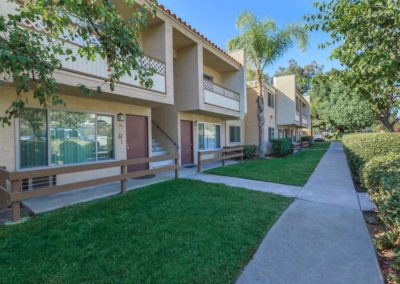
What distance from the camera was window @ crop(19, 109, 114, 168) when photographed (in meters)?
6.61

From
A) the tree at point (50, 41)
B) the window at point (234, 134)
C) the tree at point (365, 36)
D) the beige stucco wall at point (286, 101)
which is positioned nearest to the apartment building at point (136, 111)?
the window at point (234, 134)

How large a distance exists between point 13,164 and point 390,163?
9554 millimetres

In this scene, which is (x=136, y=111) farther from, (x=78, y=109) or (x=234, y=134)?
(x=234, y=134)

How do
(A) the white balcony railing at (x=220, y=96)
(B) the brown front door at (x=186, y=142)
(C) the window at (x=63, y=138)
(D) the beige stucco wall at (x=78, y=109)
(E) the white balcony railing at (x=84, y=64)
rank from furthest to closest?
(B) the brown front door at (x=186, y=142), (A) the white balcony railing at (x=220, y=96), (C) the window at (x=63, y=138), (D) the beige stucco wall at (x=78, y=109), (E) the white balcony railing at (x=84, y=64)

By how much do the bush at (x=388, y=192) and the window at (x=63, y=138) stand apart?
781 cm

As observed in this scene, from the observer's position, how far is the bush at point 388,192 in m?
3.52

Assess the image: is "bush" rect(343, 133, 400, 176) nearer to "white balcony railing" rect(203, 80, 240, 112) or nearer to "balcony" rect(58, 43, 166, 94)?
"white balcony railing" rect(203, 80, 240, 112)

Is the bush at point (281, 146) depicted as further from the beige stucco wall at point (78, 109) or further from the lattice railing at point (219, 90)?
the beige stucco wall at point (78, 109)

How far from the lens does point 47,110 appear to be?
22.6ft

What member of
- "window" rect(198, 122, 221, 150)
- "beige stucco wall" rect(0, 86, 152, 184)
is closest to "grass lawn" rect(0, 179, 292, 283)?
"beige stucco wall" rect(0, 86, 152, 184)

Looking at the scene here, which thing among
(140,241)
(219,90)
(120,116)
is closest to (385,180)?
(140,241)

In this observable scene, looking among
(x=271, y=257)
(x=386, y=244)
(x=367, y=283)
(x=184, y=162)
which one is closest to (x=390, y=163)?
(x=386, y=244)

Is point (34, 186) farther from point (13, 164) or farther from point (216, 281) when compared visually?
point (216, 281)

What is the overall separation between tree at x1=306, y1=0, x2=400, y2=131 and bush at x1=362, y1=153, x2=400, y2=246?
1.79m
